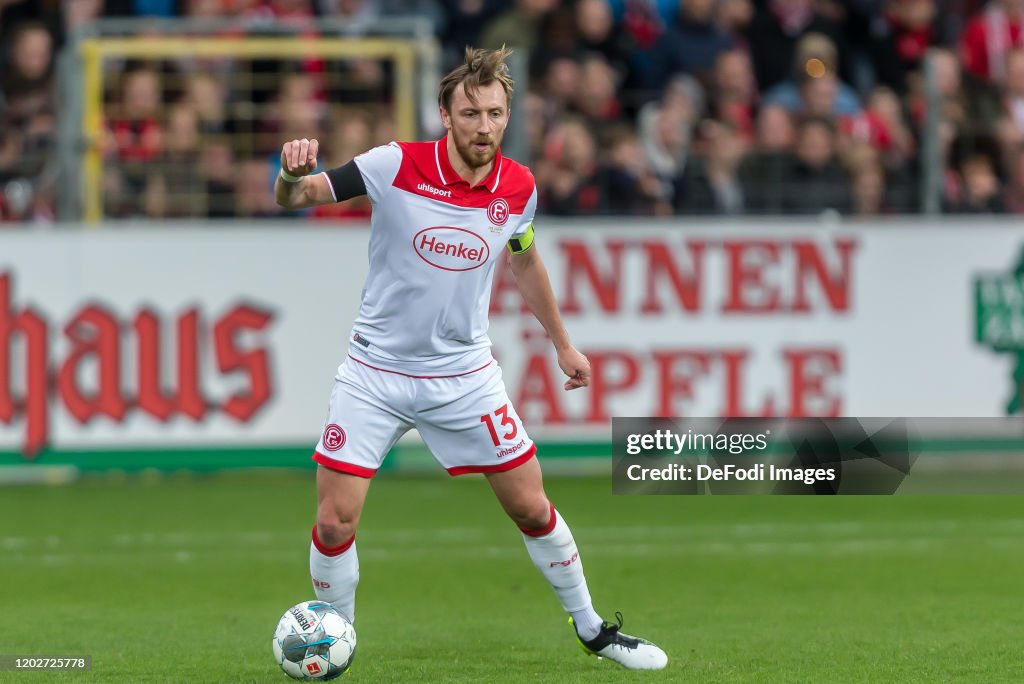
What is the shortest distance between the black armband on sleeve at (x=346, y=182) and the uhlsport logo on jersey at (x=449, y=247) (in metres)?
0.28

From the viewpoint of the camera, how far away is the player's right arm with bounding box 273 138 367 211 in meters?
6.44

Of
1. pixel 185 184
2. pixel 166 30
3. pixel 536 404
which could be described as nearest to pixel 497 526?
pixel 536 404

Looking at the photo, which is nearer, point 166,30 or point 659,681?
point 659,681

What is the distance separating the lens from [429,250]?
6953 mm

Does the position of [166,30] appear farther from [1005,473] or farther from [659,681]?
[659,681]

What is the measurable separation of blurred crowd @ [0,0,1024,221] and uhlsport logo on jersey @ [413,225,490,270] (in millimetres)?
6976

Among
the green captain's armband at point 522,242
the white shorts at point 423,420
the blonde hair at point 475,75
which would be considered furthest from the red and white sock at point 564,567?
the blonde hair at point 475,75

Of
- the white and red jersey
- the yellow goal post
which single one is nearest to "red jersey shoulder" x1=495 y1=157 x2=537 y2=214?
the white and red jersey

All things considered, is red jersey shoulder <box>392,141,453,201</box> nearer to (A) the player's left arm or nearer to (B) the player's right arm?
(B) the player's right arm

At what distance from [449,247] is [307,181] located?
2.06 ft

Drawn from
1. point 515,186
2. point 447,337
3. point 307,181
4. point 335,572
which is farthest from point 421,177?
point 335,572

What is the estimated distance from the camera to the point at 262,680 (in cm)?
702

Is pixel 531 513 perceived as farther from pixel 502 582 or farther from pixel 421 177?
pixel 502 582

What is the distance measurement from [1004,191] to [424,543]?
20.4 ft
